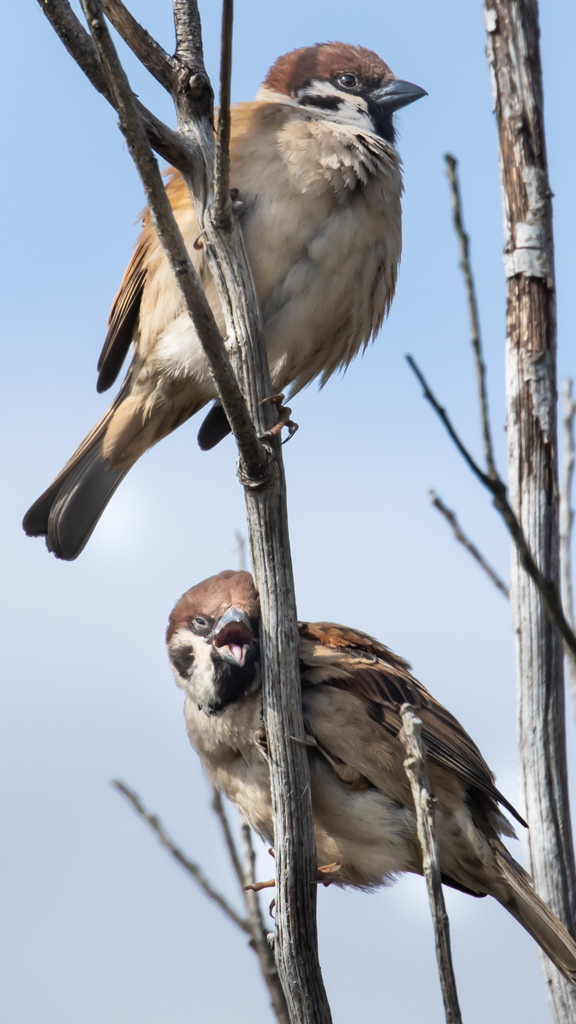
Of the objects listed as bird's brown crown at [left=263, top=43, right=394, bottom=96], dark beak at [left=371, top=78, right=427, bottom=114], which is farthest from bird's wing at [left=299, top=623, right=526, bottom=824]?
bird's brown crown at [left=263, top=43, right=394, bottom=96]

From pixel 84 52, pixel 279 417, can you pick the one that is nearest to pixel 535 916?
pixel 279 417

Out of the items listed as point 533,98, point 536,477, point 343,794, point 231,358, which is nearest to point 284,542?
point 231,358

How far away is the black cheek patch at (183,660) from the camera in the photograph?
10.4ft

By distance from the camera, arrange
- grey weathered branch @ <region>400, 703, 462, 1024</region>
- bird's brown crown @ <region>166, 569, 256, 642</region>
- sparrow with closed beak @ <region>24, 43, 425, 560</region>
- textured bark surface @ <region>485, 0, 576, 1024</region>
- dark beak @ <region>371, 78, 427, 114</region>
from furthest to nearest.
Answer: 1. dark beak @ <region>371, 78, 427, 114</region>
2. sparrow with closed beak @ <region>24, 43, 425, 560</region>
3. bird's brown crown @ <region>166, 569, 256, 642</region>
4. textured bark surface @ <region>485, 0, 576, 1024</region>
5. grey weathered branch @ <region>400, 703, 462, 1024</region>

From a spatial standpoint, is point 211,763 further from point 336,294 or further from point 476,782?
point 336,294

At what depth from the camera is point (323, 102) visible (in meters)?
3.88

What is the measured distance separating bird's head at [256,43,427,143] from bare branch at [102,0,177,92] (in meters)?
1.58

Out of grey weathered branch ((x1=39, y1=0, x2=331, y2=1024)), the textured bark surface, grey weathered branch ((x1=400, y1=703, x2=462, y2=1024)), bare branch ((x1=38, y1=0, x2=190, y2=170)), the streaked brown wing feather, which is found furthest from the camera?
the streaked brown wing feather

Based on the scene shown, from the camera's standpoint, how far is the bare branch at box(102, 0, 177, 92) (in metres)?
2.35

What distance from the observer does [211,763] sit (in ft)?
10.1

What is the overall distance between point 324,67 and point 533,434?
2.28 metres

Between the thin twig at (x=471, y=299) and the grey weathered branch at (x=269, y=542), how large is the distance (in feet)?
2.74

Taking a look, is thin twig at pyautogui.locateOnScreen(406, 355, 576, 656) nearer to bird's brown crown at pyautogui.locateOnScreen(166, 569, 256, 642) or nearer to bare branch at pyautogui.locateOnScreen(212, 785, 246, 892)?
bare branch at pyautogui.locateOnScreen(212, 785, 246, 892)

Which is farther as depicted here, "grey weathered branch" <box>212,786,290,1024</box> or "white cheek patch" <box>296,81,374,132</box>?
"white cheek patch" <box>296,81,374,132</box>
